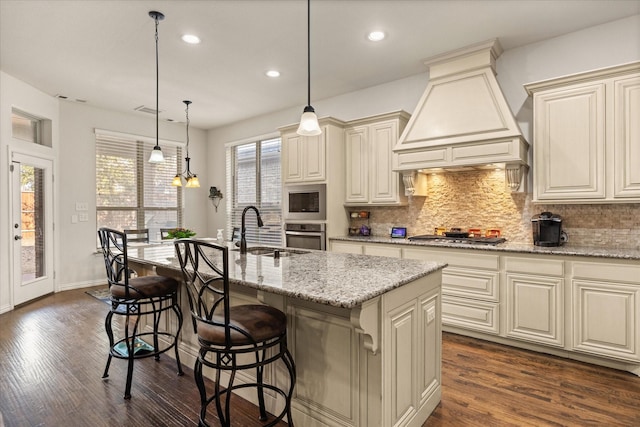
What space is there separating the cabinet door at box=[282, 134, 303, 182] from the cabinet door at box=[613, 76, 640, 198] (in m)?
3.27

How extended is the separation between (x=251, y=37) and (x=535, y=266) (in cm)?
333

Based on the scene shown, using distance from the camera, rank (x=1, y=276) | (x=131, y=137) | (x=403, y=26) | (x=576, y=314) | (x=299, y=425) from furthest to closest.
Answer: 1. (x=131, y=137)
2. (x=1, y=276)
3. (x=403, y=26)
4. (x=576, y=314)
5. (x=299, y=425)

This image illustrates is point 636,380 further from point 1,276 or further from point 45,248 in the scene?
point 45,248

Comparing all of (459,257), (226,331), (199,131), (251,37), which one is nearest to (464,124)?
(459,257)

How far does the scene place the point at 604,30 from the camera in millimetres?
3188

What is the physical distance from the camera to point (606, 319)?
8.92ft

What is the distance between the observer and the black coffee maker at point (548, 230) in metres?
3.20

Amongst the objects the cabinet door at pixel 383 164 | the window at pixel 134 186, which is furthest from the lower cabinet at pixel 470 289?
the window at pixel 134 186

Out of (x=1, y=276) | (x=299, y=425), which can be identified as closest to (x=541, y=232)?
(x=299, y=425)

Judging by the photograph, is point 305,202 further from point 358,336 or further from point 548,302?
point 358,336

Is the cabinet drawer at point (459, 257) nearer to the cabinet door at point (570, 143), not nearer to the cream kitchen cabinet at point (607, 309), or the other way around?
the cream kitchen cabinet at point (607, 309)

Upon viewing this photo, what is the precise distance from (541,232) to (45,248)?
249 inches

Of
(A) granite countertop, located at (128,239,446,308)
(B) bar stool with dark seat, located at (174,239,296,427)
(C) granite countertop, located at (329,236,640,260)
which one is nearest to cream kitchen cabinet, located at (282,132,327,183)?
(C) granite countertop, located at (329,236,640,260)

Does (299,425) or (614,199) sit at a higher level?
(614,199)
